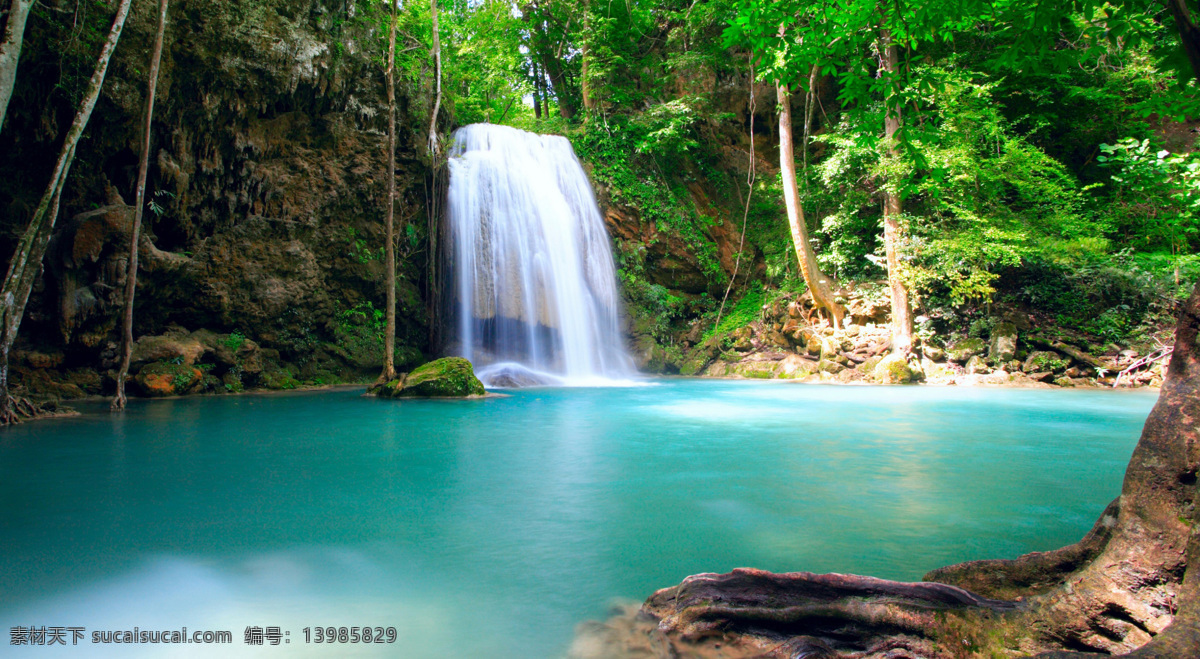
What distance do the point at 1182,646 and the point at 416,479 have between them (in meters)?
4.58

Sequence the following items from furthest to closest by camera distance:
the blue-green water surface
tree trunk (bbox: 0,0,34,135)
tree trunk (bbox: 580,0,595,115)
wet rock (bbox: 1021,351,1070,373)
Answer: tree trunk (bbox: 580,0,595,115) → wet rock (bbox: 1021,351,1070,373) → tree trunk (bbox: 0,0,34,135) → the blue-green water surface

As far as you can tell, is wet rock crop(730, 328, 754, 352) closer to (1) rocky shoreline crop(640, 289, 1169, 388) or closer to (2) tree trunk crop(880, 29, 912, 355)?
(1) rocky shoreline crop(640, 289, 1169, 388)

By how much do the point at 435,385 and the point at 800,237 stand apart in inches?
387

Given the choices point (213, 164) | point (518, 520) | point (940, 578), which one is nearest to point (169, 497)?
point (518, 520)

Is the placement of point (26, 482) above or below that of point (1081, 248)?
below

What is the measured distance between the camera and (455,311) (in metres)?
15.2

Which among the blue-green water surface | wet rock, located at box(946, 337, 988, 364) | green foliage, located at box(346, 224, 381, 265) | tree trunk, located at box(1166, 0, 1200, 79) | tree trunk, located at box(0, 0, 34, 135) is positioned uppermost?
tree trunk, located at box(0, 0, 34, 135)

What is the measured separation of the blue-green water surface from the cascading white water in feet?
24.3

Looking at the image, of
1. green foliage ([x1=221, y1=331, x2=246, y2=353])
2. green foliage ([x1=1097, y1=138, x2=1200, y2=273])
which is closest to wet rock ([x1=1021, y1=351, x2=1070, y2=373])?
green foliage ([x1=1097, y1=138, x2=1200, y2=273])

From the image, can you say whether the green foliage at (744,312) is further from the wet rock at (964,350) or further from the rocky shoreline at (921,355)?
the wet rock at (964,350)

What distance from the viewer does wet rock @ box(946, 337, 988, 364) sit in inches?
536

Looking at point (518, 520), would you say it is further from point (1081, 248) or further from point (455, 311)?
point (1081, 248)

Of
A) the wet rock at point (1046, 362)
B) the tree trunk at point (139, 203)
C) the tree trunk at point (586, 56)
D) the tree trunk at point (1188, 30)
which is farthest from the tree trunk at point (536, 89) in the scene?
the tree trunk at point (1188, 30)

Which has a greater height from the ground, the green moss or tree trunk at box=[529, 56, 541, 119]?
tree trunk at box=[529, 56, 541, 119]
